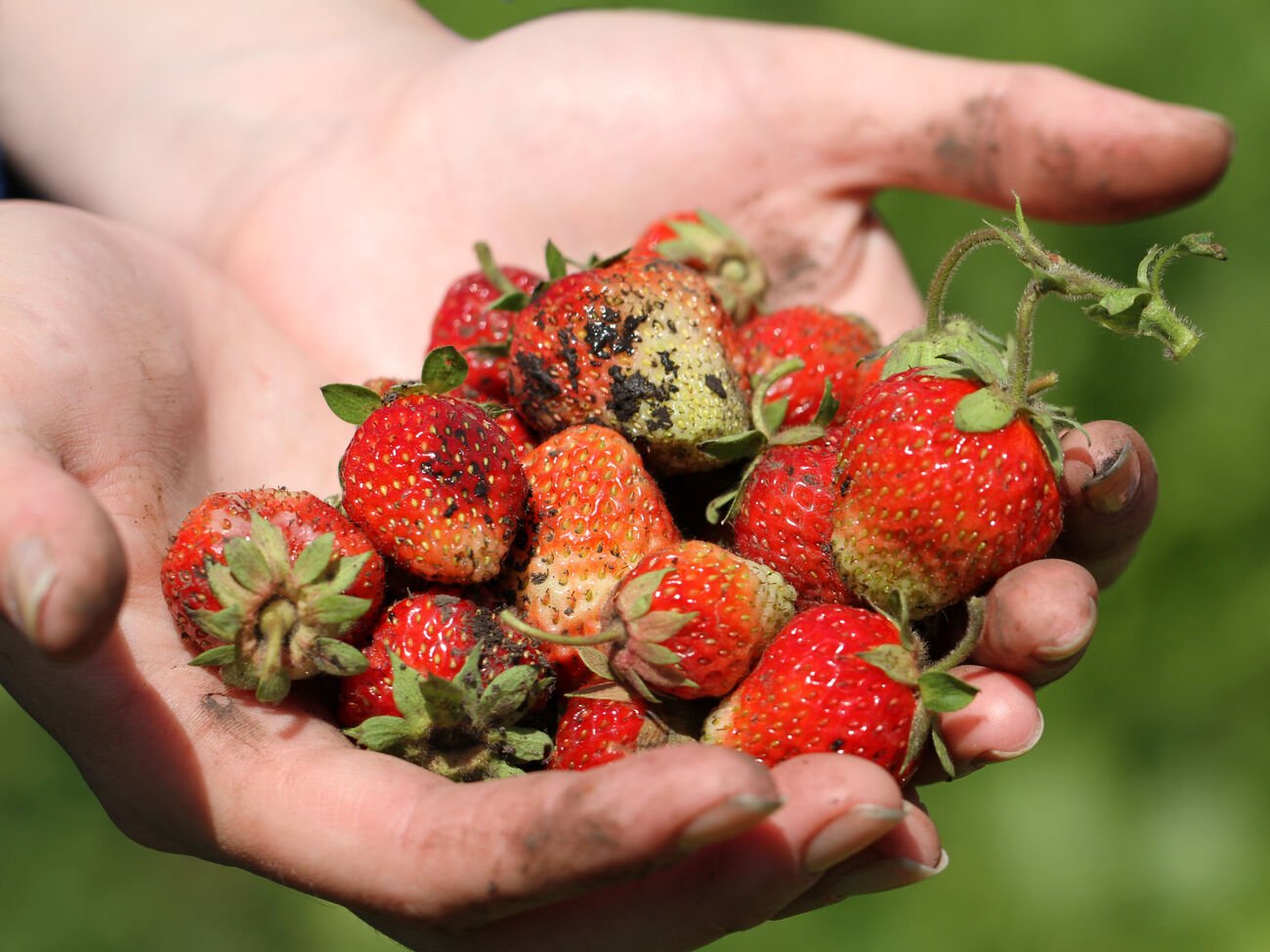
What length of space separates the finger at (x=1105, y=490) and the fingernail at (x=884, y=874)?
0.66 m

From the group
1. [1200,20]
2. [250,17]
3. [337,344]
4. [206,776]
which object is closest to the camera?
[206,776]

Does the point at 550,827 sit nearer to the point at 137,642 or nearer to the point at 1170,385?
the point at 137,642

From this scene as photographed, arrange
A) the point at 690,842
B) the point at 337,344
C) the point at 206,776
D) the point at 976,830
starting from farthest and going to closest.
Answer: the point at 976,830, the point at 337,344, the point at 206,776, the point at 690,842

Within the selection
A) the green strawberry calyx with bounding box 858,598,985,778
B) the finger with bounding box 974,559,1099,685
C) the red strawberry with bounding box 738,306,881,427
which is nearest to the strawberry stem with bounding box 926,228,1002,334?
the red strawberry with bounding box 738,306,881,427

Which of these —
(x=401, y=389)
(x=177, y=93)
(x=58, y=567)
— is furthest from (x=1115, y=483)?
(x=177, y=93)

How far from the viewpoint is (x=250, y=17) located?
3621 mm

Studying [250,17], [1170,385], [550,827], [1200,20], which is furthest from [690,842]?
[1200,20]

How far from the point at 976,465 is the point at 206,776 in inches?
48.7

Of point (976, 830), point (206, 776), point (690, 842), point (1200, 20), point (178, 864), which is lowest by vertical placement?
point (178, 864)

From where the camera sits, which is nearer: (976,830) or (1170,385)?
(976,830)

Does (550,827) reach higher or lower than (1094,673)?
higher

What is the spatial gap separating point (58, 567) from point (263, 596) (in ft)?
1.44

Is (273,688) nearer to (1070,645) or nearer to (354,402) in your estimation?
(354,402)

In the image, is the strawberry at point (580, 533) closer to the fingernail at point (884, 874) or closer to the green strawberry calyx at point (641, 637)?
the green strawberry calyx at point (641, 637)
